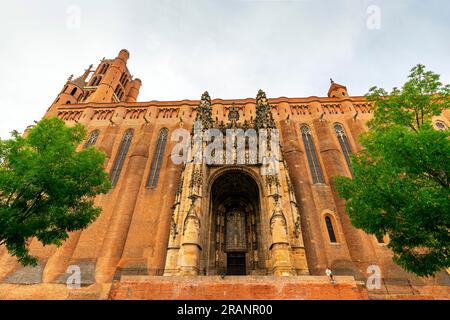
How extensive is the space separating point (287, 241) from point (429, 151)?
26.1 feet

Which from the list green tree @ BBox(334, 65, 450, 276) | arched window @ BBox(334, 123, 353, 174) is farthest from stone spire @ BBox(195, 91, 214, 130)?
arched window @ BBox(334, 123, 353, 174)

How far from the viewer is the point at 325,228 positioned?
56.4 feet

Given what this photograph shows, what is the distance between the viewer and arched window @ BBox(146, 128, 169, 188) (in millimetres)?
20797

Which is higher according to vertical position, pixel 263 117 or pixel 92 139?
pixel 92 139

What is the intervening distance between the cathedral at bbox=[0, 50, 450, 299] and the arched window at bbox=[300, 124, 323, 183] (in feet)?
0.33

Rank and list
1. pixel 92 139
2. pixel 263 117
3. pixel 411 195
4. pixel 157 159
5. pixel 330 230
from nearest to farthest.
Answer: pixel 411 195, pixel 330 230, pixel 263 117, pixel 157 159, pixel 92 139

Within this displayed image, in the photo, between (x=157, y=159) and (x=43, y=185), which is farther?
(x=157, y=159)

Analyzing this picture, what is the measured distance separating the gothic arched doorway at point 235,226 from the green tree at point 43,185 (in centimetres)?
832

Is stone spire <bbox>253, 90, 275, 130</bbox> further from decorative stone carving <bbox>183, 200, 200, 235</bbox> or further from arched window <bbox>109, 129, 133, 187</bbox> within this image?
arched window <bbox>109, 129, 133, 187</bbox>

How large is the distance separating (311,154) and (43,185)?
65.7 ft

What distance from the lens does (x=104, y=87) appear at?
33.8 metres

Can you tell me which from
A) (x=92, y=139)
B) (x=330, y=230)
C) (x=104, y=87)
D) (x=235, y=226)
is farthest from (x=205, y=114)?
(x=104, y=87)

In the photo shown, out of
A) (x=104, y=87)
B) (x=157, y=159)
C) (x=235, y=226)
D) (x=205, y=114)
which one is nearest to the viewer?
(x=235, y=226)

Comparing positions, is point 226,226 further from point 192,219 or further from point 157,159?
point 157,159
